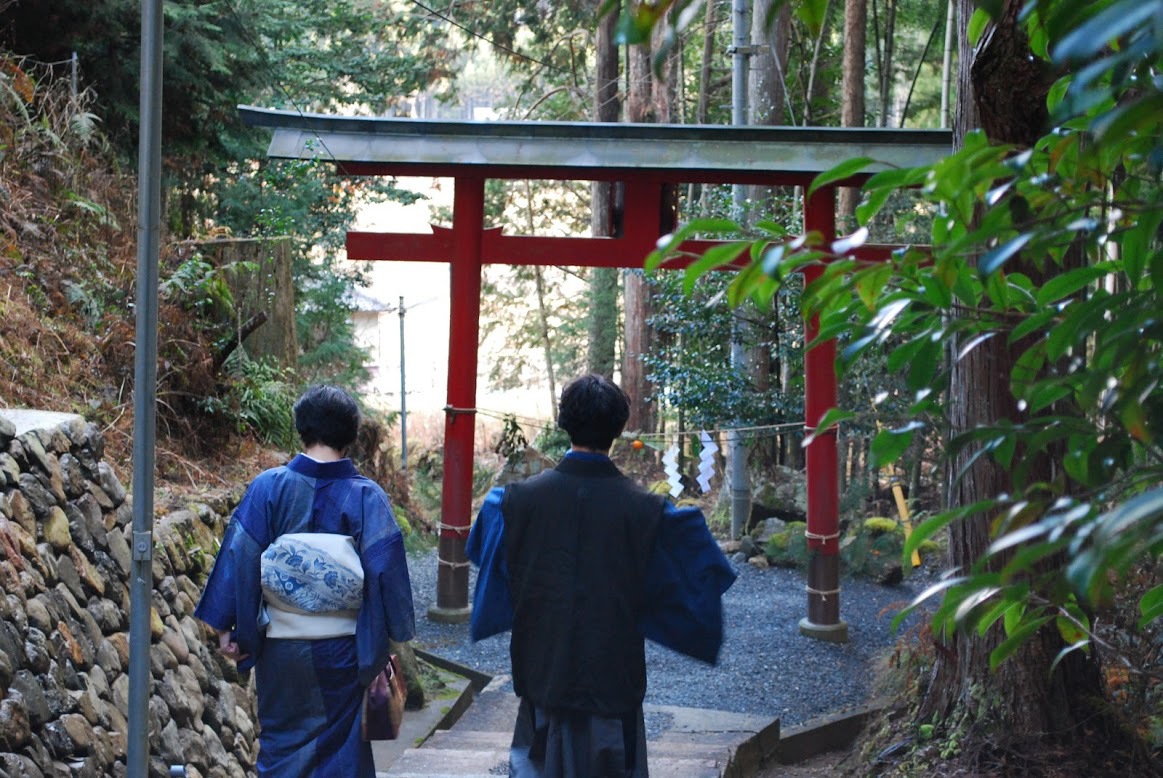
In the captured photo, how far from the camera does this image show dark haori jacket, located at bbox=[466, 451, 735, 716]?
3053mm

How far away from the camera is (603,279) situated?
19.0m

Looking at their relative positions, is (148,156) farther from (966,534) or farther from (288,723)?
(966,534)

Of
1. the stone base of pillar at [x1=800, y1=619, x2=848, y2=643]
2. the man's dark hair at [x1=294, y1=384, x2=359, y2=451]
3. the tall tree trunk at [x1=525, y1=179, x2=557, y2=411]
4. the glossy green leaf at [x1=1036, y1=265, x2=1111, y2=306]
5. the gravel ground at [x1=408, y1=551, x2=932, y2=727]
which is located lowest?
the gravel ground at [x1=408, y1=551, x2=932, y2=727]

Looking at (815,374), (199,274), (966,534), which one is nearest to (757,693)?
(815,374)

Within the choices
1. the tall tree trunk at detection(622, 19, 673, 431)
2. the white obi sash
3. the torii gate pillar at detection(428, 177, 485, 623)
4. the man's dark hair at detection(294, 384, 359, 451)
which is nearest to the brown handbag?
the white obi sash

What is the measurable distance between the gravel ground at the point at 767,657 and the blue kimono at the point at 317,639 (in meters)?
3.51

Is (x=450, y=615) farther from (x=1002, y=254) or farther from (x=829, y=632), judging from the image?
(x=1002, y=254)

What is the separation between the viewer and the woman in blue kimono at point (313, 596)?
3188 mm

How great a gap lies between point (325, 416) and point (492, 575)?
0.64 m

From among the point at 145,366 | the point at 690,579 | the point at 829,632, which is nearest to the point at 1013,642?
the point at 690,579

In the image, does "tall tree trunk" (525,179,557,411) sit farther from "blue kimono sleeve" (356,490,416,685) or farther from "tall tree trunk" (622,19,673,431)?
"blue kimono sleeve" (356,490,416,685)

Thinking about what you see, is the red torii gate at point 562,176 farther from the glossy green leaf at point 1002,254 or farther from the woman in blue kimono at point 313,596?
the glossy green leaf at point 1002,254

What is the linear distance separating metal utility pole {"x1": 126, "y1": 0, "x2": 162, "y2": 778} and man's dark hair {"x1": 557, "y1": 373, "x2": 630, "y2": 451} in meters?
1.08

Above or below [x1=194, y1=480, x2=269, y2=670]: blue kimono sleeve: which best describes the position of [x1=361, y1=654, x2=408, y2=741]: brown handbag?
below
